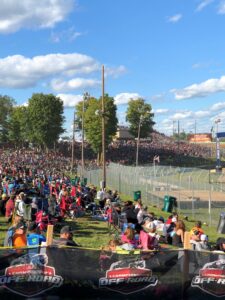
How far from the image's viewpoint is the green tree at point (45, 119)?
3472 inches

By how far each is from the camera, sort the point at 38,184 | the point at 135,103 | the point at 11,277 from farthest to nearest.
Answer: the point at 135,103 < the point at 38,184 < the point at 11,277

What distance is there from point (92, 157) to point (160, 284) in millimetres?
83176

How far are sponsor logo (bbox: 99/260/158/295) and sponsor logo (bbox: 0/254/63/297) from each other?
2.60 ft

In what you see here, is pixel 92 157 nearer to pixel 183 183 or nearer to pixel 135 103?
pixel 135 103

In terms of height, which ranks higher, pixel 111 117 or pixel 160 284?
pixel 111 117

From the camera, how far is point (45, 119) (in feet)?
291

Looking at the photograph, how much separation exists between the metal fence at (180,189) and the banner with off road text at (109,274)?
1350 cm

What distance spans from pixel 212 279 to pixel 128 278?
56.2 inches

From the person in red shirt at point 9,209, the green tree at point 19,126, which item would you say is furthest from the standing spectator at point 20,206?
the green tree at point 19,126

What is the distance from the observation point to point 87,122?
3450 inches

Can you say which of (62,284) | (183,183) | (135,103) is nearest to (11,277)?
(62,284)

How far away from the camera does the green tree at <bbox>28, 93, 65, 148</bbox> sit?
8819 centimetres

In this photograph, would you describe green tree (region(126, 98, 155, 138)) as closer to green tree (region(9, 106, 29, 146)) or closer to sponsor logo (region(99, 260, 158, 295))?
green tree (region(9, 106, 29, 146))

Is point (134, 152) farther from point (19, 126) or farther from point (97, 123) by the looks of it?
point (19, 126)
